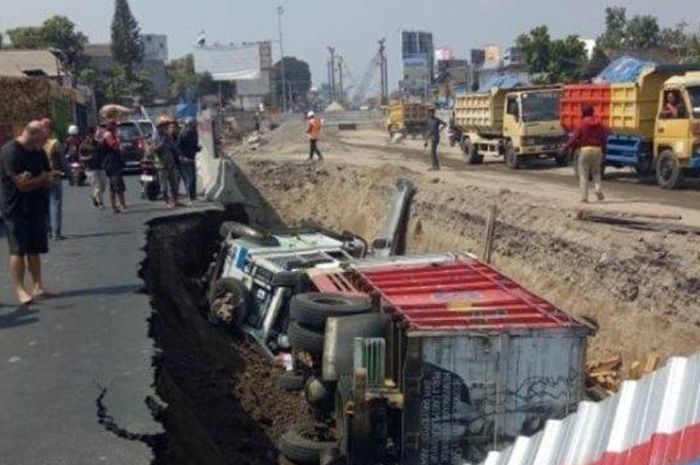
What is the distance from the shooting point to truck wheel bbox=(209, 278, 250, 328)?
12.7 metres

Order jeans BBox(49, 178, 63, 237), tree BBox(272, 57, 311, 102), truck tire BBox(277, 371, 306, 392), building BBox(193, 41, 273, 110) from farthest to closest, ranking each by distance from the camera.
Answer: tree BBox(272, 57, 311, 102), building BBox(193, 41, 273, 110), jeans BBox(49, 178, 63, 237), truck tire BBox(277, 371, 306, 392)

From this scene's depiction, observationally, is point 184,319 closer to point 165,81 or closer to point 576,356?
point 576,356

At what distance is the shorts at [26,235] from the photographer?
9.08 m

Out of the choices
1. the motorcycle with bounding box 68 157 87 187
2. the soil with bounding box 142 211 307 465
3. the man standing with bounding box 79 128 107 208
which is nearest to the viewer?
the soil with bounding box 142 211 307 465

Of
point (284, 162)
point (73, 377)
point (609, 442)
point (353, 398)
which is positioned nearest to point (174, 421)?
point (73, 377)

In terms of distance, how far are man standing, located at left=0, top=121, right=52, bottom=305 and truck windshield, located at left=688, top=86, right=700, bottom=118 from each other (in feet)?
45.7

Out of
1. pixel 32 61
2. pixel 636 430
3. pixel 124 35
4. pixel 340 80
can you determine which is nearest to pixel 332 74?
pixel 340 80

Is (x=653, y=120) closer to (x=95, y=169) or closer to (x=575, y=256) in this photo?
(x=575, y=256)

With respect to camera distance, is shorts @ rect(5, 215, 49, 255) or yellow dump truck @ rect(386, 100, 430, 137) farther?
yellow dump truck @ rect(386, 100, 430, 137)

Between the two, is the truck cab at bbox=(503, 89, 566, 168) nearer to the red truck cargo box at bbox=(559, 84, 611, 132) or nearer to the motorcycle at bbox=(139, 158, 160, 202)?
the red truck cargo box at bbox=(559, 84, 611, 132)

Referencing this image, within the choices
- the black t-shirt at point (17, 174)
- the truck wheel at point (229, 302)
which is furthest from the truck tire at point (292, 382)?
Answer: the black t-shirt at point (17, 174)

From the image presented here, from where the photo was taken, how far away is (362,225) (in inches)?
851

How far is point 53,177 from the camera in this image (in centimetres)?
1050

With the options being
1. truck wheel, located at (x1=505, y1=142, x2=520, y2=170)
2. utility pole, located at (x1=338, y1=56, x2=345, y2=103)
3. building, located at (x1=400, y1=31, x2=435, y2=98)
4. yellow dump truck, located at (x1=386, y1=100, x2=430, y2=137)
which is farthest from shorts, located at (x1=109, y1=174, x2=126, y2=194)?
utility pole, located at (x1=338, y1=56, x2=345, y2=103)
